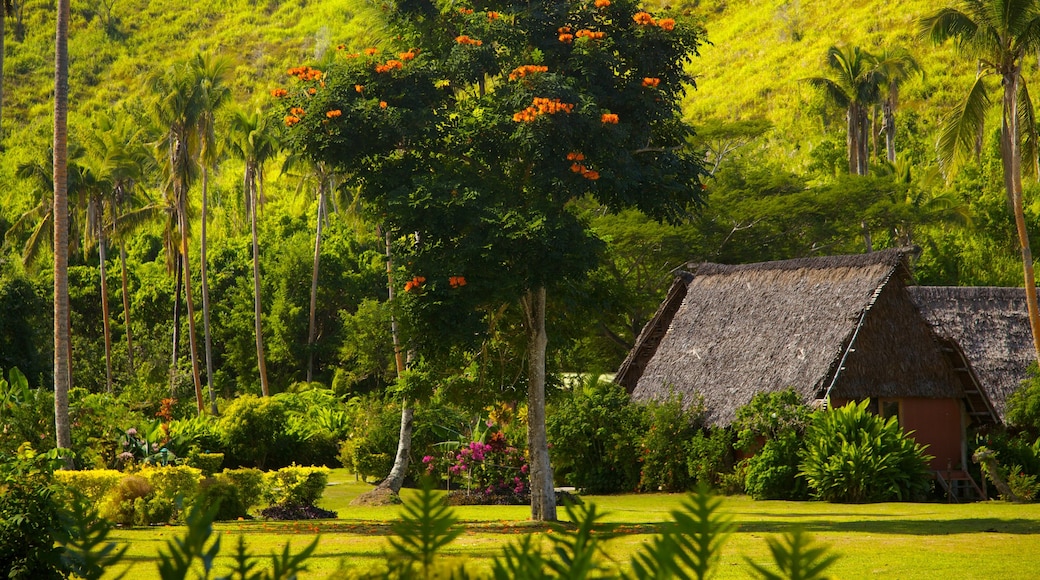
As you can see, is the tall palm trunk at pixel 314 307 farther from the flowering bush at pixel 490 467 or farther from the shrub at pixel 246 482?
the shrub at pixel 246 482

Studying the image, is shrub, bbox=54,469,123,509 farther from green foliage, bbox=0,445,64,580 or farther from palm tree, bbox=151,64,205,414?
palm tree, bbox=151,64,205,414

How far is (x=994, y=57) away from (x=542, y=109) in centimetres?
1118

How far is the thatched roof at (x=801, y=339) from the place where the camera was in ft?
84.1

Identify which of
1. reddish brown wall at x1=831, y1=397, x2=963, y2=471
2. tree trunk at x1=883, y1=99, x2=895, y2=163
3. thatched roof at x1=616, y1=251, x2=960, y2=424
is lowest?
reddish brown wall at x1=831, y1=397, x2=963, y2=471

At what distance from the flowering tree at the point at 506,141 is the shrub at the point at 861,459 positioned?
6.86 m

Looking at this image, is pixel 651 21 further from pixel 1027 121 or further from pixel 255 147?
pixel 255 147

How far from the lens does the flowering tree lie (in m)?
17.7

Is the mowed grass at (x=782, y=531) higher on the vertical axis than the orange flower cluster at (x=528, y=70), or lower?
lower

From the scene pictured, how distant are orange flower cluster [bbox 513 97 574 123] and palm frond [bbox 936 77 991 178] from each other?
10.1m

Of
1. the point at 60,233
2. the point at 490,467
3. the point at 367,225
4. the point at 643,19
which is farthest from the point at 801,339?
the point at 367,225

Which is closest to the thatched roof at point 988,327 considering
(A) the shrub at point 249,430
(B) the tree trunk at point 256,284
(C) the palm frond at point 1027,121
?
(C) the palm frond at point 1027,121

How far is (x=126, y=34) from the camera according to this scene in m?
117

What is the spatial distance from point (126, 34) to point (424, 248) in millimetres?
107655

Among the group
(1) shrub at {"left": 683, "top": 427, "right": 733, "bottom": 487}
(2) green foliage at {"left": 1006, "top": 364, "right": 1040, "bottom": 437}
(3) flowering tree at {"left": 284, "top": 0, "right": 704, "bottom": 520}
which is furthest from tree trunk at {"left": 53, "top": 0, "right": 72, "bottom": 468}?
(2) green foliage at {"left": 1006, "top": 364, "right": 1040, "bottom": 437}
